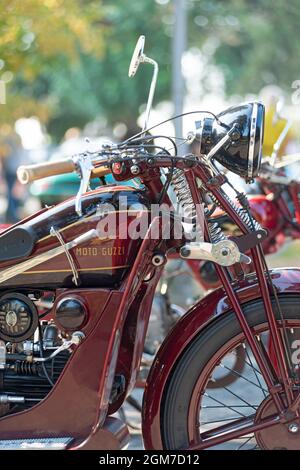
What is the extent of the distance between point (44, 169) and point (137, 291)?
63 centimetres

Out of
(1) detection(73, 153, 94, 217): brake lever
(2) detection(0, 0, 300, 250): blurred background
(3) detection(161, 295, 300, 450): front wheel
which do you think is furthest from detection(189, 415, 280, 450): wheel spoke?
(2) detection(0, 0, 300, 250): blurred background

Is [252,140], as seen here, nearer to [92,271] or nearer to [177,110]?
[92,271]

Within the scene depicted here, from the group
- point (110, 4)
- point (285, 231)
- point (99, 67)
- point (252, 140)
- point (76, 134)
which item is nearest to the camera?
point (252, 140)

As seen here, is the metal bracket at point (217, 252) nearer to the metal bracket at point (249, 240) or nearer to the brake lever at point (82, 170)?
the metal bracket at point (249, 240)

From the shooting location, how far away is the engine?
2.87 metres

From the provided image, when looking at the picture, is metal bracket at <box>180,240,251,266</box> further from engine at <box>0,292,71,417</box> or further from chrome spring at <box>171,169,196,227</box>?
engine at <box>0,292,71,417</box>

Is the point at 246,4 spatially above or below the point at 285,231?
above

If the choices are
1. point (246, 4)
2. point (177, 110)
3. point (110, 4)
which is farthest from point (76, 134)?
point (177, 110)

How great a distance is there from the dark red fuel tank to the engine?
0.10 m

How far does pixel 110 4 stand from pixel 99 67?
4.81ft

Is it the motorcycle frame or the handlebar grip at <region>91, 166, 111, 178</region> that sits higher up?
the handlebar grip at <region>91, 166, 111, 178</region>

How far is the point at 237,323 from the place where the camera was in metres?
2.81

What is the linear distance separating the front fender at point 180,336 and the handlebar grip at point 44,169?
74 cm

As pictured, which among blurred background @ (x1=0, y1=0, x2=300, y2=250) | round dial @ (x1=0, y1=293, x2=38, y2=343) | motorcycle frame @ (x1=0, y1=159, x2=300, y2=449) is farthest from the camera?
blurred background @ (x1=0, y1=0, x2=300, y2=250)
